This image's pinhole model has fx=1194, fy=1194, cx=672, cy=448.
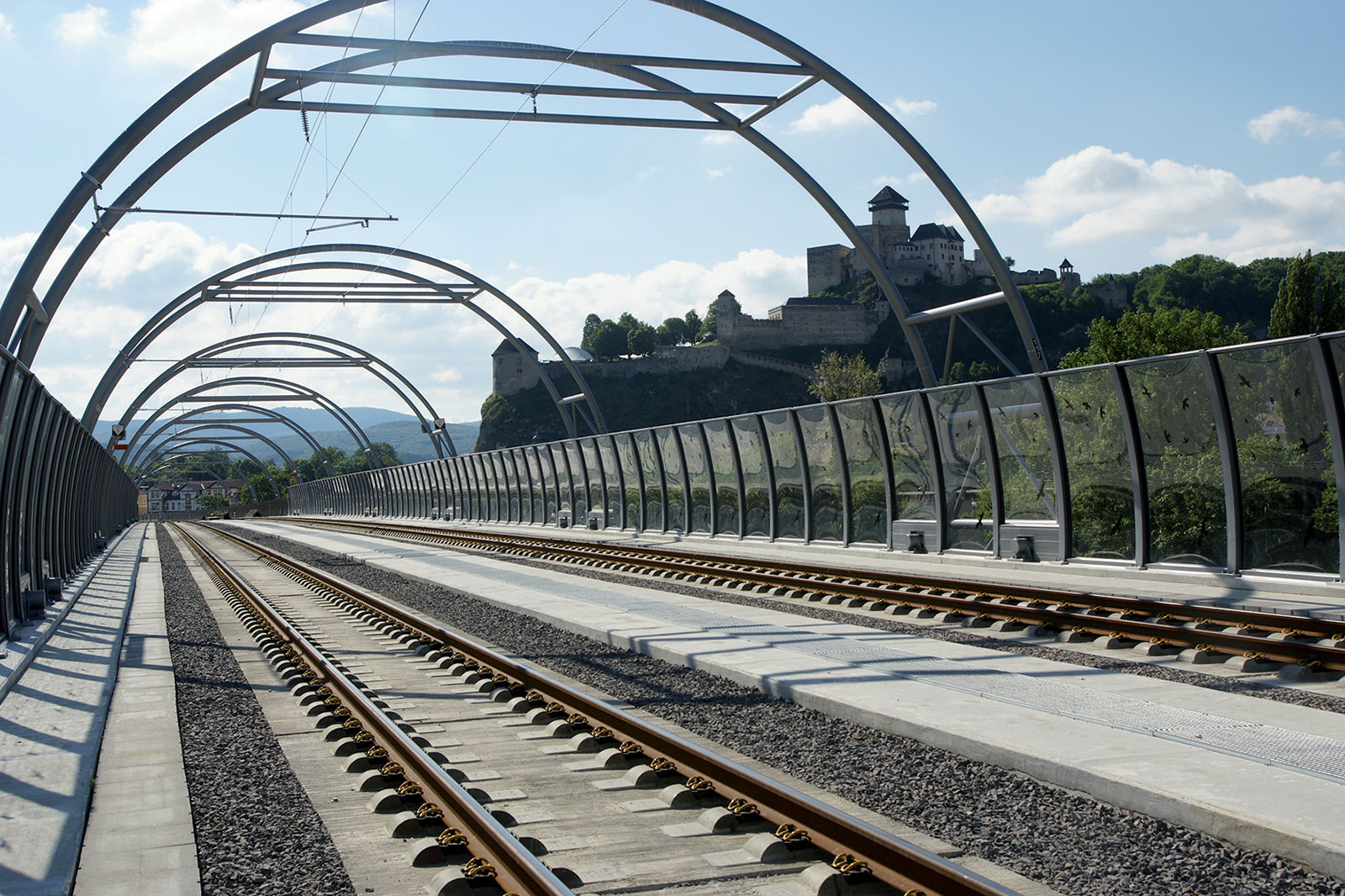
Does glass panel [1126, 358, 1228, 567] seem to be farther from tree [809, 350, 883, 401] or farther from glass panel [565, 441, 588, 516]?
tree [809, 350, 883, 401]

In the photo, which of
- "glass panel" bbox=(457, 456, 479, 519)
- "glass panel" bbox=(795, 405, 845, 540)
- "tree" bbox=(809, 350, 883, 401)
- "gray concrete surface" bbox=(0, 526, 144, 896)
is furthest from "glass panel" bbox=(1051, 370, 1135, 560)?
"tree" bbox=(809, 350, 883, 401)

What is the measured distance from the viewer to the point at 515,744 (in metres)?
7.09

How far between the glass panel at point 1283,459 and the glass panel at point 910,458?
18.5 ft

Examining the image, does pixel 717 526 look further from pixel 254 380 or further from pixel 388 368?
pixel 254 380

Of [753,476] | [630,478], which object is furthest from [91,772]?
[630,478]

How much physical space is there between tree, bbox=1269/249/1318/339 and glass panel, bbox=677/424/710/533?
8700 centimetres

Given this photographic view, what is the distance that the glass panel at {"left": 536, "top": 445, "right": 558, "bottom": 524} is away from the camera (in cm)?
3734

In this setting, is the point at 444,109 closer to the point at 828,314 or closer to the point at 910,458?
the point at 910,458

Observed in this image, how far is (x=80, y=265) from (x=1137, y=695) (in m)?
18.3

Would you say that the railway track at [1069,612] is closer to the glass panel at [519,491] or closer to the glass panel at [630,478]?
the glass panel at [630,478]

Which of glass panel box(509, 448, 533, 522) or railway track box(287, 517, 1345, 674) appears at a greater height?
glass panel box(509, 448, 533, 522)

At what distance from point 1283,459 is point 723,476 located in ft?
45.4

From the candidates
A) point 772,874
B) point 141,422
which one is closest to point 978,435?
point 772,874

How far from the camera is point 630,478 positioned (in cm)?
3069
